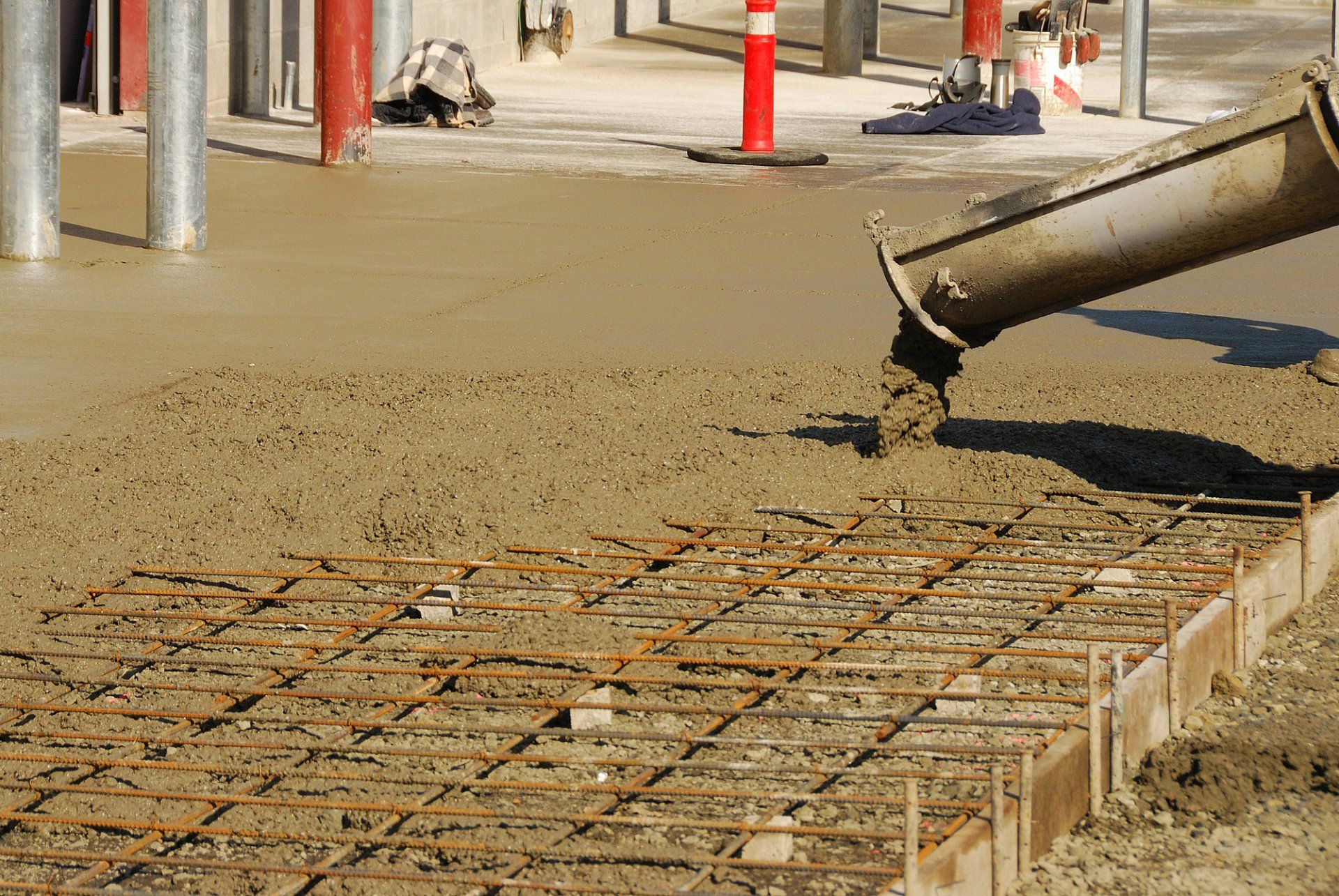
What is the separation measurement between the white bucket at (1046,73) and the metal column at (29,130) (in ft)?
38.6

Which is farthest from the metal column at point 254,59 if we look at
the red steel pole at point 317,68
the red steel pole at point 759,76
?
the red steel pole at point 759,76

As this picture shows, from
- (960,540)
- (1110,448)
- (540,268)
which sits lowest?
(960,540)

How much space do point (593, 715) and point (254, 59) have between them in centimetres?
1494

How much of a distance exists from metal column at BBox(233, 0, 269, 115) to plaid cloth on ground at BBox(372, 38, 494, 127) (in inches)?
49.6

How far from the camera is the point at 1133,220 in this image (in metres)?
5.59

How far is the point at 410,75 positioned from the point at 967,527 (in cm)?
1284

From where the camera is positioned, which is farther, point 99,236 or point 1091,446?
point 99,236

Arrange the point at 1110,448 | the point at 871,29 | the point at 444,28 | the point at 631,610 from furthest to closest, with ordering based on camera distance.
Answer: the point at 871,29 → the point at 444,28 → the point at 1110,448 → the point at 631,610

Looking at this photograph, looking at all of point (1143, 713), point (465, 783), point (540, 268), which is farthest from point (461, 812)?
point (540, 268)

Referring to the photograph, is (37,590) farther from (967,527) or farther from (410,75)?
(410,75)

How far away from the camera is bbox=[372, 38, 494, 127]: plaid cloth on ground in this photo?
1747 cm

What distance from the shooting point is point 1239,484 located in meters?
6.29

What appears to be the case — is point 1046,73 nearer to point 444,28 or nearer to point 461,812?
point 444,28

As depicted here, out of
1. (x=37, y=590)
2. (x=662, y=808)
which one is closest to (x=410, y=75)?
(x=37, y=590)
